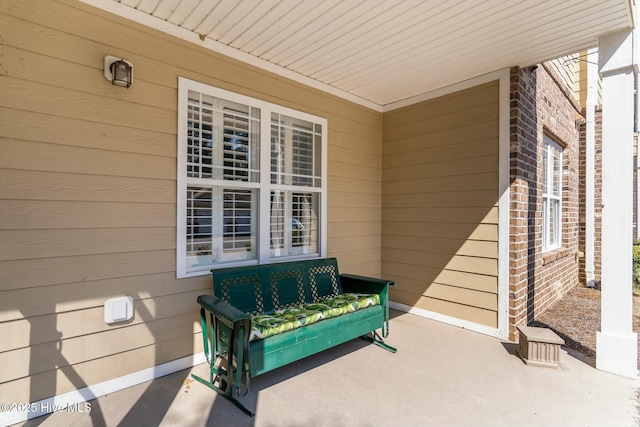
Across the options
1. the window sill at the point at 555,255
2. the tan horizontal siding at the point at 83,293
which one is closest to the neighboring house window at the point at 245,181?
the tan horizontal siding at the point at 83,293

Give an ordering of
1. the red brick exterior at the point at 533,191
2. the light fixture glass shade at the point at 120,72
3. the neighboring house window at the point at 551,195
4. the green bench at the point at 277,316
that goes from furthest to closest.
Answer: the neighboring house window at the point at 551,195, the red brick exterior at the point at 533,191, the light fixture glass shade at the point at 120,72, the green bench at the point at 277,316

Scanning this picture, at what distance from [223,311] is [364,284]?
1.67 metres

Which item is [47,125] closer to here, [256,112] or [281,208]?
[256,112]

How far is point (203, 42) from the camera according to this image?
2896 mm

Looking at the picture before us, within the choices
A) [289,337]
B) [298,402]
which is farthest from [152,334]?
[298,402]

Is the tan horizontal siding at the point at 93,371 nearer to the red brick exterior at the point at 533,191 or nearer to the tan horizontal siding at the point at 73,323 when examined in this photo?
the tan horizontal siding at the point at 73,323

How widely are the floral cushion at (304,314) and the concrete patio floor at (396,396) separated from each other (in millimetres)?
449

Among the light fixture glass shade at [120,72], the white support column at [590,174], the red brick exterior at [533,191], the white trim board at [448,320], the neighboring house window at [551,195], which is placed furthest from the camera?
the white support column at [590,174]

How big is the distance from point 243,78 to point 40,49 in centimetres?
151

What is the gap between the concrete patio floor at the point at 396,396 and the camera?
2.12 m

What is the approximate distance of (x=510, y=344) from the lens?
10.9 feet

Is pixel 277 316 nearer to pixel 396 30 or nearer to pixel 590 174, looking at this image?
pixel 396 30

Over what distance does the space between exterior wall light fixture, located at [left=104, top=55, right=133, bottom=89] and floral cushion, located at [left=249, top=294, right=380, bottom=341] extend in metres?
2.00

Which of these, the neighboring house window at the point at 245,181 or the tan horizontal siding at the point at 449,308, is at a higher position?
the neighboring house window at the point at 245,181
